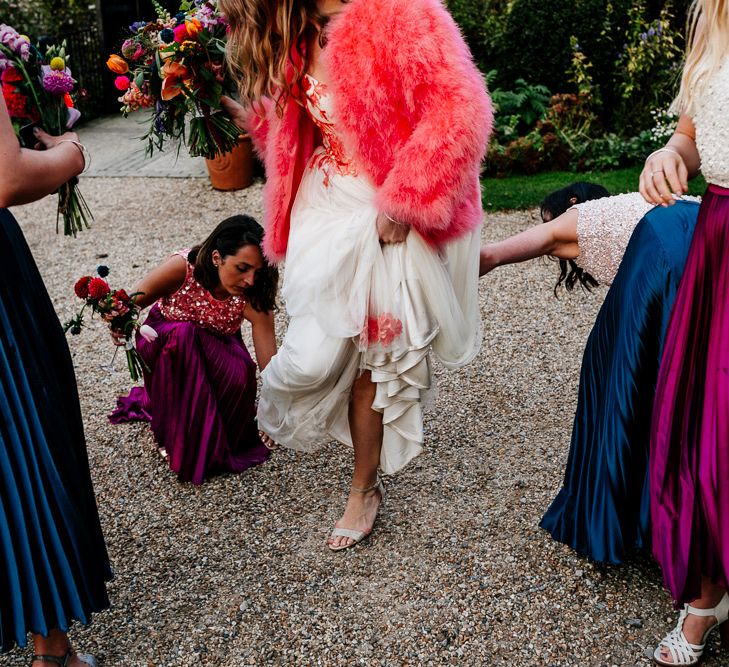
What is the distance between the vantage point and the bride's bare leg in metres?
2.75

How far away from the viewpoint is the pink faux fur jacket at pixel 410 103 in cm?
229

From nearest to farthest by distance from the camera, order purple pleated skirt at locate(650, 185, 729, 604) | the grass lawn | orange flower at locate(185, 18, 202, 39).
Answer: purple pleated skirt at locate(650, 185, 729, 604), orange flower at locate(185, 18, 202, 39), the grass lawn

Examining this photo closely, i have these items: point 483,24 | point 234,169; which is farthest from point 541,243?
point 483,24

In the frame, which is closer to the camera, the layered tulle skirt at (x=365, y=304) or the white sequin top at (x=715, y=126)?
the white sequin top at (x=715, y=126)

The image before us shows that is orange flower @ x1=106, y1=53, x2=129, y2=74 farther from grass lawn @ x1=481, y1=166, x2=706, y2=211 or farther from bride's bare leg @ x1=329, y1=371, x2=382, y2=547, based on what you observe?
grass lawn @ x1=481, y1=166, x2=706, y2=211

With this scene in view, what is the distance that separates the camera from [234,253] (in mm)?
3230

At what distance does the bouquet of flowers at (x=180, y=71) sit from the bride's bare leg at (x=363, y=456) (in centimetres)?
103

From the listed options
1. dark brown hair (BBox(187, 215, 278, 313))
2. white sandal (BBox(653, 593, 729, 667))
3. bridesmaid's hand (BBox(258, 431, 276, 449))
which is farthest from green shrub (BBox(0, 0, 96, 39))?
white sandal (BBox(653, 593, 729, 667))

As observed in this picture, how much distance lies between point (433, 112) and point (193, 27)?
2.99 ft

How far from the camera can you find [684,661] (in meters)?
2.31

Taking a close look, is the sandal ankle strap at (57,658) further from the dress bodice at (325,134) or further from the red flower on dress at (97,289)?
the dress bodice at (325,134)

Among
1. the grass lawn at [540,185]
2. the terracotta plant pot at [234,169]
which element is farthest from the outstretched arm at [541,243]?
the terracotta plant pot at [234,169]

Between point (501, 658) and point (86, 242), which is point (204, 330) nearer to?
point (501, 658)

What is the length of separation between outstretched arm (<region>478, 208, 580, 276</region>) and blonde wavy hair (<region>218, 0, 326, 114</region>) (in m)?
0.89
